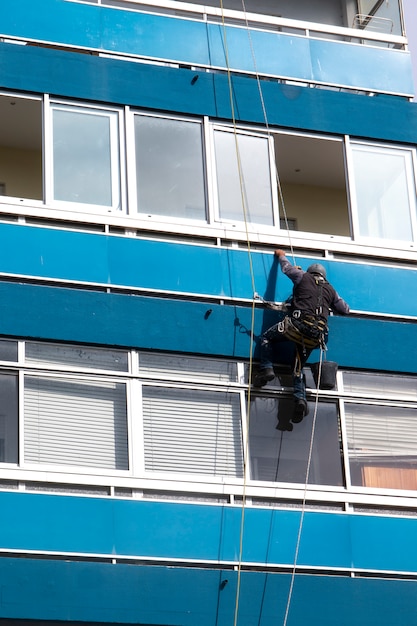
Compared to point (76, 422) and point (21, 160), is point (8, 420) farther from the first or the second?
point (21, 160)

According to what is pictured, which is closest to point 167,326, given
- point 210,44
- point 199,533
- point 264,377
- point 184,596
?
point 264,377

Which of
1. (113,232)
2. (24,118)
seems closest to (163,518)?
(113,232)

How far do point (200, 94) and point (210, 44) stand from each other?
928mm

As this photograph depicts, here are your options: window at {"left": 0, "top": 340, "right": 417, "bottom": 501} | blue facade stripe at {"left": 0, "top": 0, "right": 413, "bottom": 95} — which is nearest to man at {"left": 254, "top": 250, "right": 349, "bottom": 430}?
window at {"left": 0, "top": 340, "right": 417, "bottom": 501}

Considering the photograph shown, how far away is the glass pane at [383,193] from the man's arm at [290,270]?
143cm

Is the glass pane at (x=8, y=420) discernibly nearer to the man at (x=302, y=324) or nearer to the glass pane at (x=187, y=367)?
the glass pane at (x=187, y=367)

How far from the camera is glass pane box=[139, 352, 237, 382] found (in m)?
17.9

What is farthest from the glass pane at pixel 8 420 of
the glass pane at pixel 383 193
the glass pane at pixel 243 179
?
the glass pane at pixel 383 193

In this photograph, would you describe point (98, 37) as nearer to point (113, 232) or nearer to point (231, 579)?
point (113, 232)

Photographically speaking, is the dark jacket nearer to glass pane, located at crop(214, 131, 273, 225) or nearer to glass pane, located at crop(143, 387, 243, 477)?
glass pane, located at crop(214, 131, 273, 225)

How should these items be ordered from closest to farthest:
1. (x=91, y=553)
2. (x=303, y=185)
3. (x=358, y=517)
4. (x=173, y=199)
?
(x=91, y=553) → (x=358, y=517) → (x=173, y=199) → (x=303, y=185)

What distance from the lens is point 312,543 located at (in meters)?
17.5

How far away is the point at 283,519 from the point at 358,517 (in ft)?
3.11

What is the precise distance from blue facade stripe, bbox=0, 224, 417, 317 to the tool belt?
2.94ft
